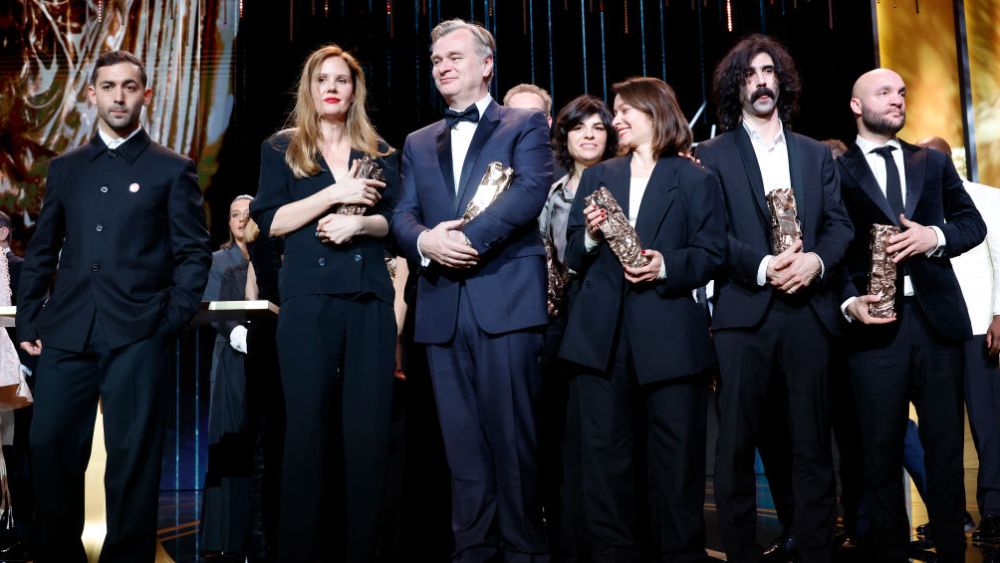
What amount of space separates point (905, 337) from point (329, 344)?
7.43ft

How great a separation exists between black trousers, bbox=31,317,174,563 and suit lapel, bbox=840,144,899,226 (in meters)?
2.85

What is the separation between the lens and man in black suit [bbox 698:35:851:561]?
11.7 ft

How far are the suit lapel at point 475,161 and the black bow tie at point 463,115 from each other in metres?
0.03

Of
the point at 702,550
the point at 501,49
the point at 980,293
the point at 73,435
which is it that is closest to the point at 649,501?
the point at 702,550

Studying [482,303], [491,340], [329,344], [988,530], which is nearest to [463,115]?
[482,303]

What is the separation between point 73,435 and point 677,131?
2458 millimetres

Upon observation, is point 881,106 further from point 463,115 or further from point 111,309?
point 111,309

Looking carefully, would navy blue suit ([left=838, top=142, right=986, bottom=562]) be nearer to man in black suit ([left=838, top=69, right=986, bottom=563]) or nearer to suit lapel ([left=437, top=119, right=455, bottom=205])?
man in black suit ([left=838, top=69, right=986, bottom=563])

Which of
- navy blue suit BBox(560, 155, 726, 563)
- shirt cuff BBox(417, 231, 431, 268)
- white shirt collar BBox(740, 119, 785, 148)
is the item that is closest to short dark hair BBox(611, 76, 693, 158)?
navy blue suit BBox(560, 155, 726, 563)

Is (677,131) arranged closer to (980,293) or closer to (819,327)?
(819,327)

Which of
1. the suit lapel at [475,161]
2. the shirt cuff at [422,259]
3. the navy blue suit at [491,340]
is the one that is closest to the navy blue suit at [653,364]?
the navy blue suit at [491,340]

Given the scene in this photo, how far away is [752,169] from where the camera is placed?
3822mm

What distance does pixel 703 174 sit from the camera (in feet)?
12.1

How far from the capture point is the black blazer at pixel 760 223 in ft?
12.0
